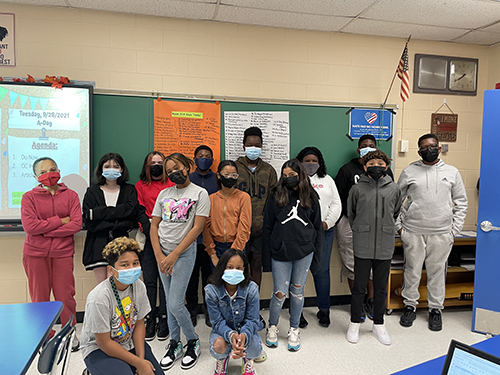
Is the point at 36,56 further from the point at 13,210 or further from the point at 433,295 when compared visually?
the point at 433,295

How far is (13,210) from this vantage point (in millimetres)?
2842

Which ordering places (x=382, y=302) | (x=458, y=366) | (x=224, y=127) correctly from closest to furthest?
1. (x=458, y=366)
2. (x=382, y=302)
3. (x=224, y=127)

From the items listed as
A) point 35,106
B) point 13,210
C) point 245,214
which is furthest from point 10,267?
point 245,214

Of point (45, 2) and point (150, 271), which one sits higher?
point (45, 2)

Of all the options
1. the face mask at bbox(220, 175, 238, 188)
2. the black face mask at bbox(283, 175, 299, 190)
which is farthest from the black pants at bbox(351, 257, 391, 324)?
the face mask at bbox(220, 175, 238, 188)

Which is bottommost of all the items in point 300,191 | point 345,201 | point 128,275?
point 128,275

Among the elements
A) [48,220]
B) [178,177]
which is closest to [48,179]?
[48,220]

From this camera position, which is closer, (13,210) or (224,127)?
(13,210)

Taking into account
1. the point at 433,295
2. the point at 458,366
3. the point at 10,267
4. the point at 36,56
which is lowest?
the point at 433,295

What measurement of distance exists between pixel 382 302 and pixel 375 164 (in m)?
1.13

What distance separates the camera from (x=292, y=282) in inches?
104

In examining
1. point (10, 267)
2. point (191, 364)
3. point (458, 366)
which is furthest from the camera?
point (10, 267)

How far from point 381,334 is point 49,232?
8.90 ft

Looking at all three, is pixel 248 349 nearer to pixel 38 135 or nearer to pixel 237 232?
pixel 237 232
